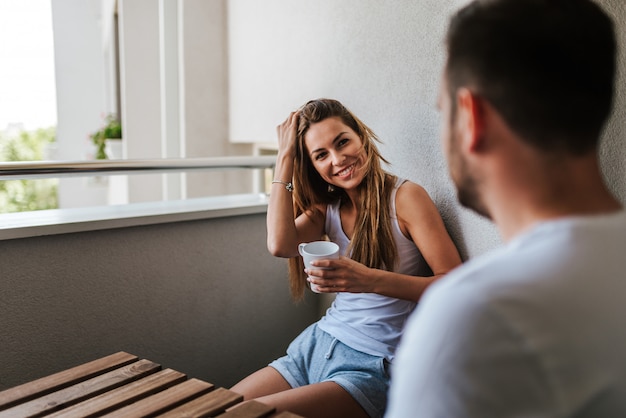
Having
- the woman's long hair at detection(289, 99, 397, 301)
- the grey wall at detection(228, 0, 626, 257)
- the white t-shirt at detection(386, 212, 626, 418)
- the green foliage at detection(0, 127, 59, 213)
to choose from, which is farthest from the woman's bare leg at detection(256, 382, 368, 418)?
the green foliage at detection(0, 127, 59, 213)

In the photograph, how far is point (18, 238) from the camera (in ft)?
5.33

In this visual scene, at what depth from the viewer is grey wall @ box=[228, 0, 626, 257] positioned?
1621mm

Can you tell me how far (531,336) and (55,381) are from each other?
1188 mm

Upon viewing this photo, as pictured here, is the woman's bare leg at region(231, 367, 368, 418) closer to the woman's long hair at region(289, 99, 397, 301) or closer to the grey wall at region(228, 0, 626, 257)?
the woman's long hair at region(289, 99, 397, 301)

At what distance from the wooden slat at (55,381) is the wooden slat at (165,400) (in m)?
0.24

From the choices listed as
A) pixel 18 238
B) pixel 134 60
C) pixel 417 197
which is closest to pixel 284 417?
pixel 417 197

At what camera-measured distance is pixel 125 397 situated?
1207 mm

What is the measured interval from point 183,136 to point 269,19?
1.00 metres

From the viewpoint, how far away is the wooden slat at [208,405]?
1.11 m

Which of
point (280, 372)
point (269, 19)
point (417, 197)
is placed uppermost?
point (269, 19)

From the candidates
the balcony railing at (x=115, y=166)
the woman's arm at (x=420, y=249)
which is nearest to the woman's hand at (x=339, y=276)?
the woman's arm at (x=420, y=249)

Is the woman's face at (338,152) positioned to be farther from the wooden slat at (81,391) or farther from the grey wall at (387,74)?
the wooden slat at (81,391)

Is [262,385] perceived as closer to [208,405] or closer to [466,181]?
[208,405]

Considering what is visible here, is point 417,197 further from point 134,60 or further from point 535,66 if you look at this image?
point 134,60
